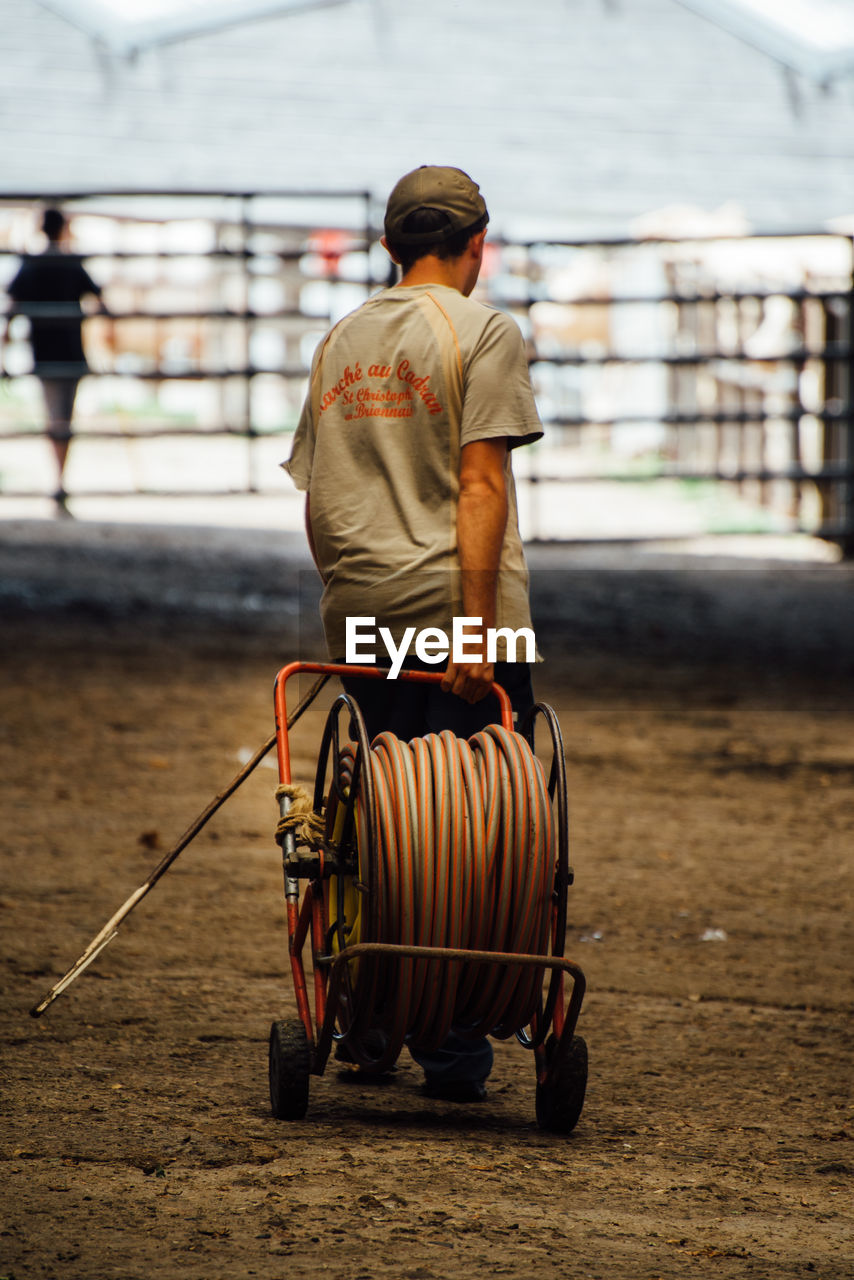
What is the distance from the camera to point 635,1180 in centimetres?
317

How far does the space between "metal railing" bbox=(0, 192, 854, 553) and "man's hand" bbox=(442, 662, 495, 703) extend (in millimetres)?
8896

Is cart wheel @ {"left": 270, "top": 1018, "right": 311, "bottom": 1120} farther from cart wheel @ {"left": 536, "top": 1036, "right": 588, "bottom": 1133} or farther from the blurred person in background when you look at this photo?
the blurred person in background

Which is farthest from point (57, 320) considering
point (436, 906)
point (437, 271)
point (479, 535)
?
point (436, 906)

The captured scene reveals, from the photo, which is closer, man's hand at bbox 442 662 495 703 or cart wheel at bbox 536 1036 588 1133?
cart wheel at bbox 536 1036 588 1133

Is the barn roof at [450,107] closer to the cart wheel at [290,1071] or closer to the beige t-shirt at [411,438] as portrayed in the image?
the beige t-shirt at [411,438]

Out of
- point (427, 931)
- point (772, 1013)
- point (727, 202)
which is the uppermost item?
point (727, 202)

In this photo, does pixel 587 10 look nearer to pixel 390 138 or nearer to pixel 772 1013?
pixel 390 138

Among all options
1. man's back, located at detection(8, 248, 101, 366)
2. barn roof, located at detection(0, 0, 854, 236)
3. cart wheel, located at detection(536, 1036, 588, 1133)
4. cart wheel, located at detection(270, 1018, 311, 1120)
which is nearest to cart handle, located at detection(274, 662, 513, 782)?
cart wheel, located at detection(270, 1018, 311, 1120)

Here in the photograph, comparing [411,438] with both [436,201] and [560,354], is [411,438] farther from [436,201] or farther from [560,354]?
[560,354]

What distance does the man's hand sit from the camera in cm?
347

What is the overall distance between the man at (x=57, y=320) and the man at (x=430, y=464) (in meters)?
10.2

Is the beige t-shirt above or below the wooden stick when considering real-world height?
above

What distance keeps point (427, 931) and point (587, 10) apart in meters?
24.2

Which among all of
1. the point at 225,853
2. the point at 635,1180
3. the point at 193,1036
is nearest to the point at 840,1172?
the point at 635,1180
